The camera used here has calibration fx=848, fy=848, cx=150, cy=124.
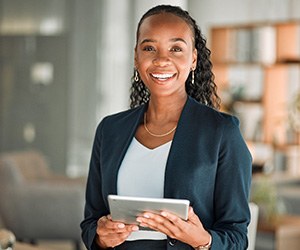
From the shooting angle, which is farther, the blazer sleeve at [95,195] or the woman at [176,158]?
the blazer sleeve at [95,195]

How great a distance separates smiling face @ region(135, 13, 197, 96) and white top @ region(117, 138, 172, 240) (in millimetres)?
160

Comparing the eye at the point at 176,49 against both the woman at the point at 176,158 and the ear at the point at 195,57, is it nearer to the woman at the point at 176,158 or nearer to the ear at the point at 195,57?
A: the woman at the point at 176,158

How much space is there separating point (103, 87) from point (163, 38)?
5.86 metres

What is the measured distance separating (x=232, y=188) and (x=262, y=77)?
7144 millimetres

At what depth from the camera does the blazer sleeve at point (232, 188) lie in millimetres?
2113

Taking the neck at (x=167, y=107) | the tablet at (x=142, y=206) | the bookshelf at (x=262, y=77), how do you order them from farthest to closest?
the bookshelf at (x=262, y=77), the neck at (x=167, y=107), the tablet at (x=142, y=206)

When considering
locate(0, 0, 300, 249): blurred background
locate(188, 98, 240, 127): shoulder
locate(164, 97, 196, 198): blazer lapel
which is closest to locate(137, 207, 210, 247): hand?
locate(164, 97, 196, 198): blazer lapel

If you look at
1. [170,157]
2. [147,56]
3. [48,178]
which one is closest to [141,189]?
[170,157]

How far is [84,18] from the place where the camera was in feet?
25.4

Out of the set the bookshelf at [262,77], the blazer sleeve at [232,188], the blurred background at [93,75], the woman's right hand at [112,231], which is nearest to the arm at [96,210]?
the woman's right hand at [112,231]

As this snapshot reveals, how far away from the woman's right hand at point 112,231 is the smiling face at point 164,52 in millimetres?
364

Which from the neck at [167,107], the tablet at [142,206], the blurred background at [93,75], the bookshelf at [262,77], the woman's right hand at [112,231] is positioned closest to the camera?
the tablet at [142,206]

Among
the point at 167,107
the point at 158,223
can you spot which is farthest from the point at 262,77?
the point at 158,223

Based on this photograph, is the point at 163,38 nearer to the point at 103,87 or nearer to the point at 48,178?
the point at 48,178
